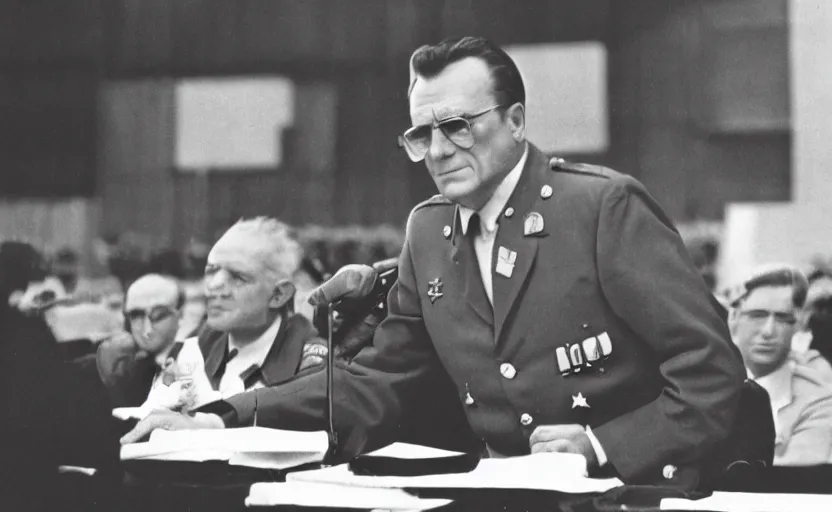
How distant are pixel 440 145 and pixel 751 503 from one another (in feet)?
3.80

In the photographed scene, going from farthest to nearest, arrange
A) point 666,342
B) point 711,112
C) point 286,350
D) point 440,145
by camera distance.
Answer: point 286,350 → point 711,112 → point 440,145 → point 666,342

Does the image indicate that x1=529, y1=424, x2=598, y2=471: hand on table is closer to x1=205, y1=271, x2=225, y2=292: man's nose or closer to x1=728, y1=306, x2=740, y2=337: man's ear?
x1=728, y1=306, x2=740, y2=337: man's ear

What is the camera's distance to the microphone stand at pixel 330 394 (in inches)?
113

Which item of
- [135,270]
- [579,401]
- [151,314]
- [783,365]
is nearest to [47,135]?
[135,270]

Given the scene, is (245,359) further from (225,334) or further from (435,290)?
(435,290)

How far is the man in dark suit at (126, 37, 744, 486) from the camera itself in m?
2.50

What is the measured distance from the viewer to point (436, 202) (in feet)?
9.67

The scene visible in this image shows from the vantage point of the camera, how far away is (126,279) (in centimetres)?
336

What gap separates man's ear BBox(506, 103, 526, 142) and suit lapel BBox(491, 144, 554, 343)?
8cm

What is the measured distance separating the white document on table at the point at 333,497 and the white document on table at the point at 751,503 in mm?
520

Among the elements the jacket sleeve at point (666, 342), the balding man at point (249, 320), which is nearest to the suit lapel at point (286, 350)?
the balding man at point (249, 320)

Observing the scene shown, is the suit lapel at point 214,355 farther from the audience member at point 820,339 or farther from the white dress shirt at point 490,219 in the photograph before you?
the audience member at point 820,339

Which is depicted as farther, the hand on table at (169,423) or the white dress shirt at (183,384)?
the white dress shirt at (183,384)

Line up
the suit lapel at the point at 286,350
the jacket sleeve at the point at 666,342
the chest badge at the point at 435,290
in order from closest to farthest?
the jacket sleeve at the point at 666,342 → the chest badge at the point at 435,290 → the suit lapel at the point at 286,350
